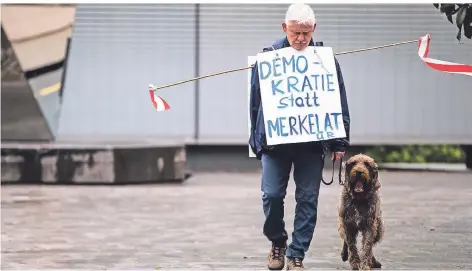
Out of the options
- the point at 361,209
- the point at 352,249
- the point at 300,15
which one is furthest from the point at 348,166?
the point at 300,15

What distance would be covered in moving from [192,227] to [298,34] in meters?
3.91

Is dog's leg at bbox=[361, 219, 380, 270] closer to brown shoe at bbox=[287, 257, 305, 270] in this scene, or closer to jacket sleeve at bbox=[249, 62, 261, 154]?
brown shoe at bbox=[287, 257, 305, 270]

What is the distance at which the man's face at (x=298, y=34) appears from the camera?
6945 mm

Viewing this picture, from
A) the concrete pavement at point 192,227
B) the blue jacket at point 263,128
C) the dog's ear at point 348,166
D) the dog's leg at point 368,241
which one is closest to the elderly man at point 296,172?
the blue jacket at point 263,128

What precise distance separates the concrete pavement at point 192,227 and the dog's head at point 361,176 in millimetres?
897

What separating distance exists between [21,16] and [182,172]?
5398 mm

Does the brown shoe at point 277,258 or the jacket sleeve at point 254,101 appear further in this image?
the brown shoe at point 277,258

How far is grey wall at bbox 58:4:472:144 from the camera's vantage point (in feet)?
65.0

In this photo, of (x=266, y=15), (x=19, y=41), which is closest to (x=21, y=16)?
(x=19, y=41)

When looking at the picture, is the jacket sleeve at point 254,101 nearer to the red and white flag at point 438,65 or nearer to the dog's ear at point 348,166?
the dog's ear at point 348,166

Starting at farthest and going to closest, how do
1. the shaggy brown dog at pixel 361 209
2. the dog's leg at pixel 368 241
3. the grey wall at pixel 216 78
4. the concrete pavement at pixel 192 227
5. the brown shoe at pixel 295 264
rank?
1. the grey wall at pixel 216 78
2. the concrete pavement at pixel 192 227
3. the dog's leg at pixel 368 241
4. the brown shoe at pixel 295 264
5. the shaggy brown dog at pixel 361 209

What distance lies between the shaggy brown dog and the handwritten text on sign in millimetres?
337

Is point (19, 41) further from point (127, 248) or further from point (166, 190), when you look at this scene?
point (127, 248)

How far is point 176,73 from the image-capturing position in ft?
65.3
